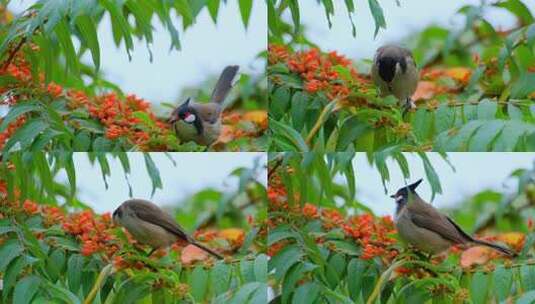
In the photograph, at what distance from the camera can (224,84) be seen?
3174 millimetres

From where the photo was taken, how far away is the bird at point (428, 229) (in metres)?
3.02

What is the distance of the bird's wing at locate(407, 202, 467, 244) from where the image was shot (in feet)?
9.91

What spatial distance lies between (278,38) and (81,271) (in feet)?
2.80

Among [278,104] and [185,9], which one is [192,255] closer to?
[278,104]

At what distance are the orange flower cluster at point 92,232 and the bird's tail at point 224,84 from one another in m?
0.46

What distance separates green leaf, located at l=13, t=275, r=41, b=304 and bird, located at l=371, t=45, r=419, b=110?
1071 millimetres

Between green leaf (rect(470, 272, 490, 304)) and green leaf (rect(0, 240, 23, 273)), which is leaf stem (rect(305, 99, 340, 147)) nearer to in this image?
green leaf (rect(470, 272, 490, 304))

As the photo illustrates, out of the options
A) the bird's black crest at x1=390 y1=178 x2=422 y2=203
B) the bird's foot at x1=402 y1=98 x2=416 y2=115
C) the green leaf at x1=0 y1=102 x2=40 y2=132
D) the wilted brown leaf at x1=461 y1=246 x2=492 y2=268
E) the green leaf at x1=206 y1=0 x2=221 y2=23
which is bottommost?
the wilted brown leaf at x1=461 y1=246 x2=492 y2=268

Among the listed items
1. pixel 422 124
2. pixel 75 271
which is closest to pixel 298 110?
pixel 422 124

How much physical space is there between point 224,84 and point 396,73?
19.4 inches

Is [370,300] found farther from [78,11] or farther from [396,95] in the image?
[78,11]

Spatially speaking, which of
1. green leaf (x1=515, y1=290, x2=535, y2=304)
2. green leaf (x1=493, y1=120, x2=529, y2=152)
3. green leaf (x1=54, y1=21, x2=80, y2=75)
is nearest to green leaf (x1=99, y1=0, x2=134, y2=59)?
green leaf (x1=54, y1=21, x2=80, y2=75)

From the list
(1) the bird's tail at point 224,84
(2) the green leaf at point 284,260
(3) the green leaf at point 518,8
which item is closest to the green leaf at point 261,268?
(2) the green leaf at point 284,260

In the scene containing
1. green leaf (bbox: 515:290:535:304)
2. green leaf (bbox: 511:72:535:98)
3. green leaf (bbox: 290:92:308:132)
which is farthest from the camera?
green leaf (bbox: 290:92:308:132)
